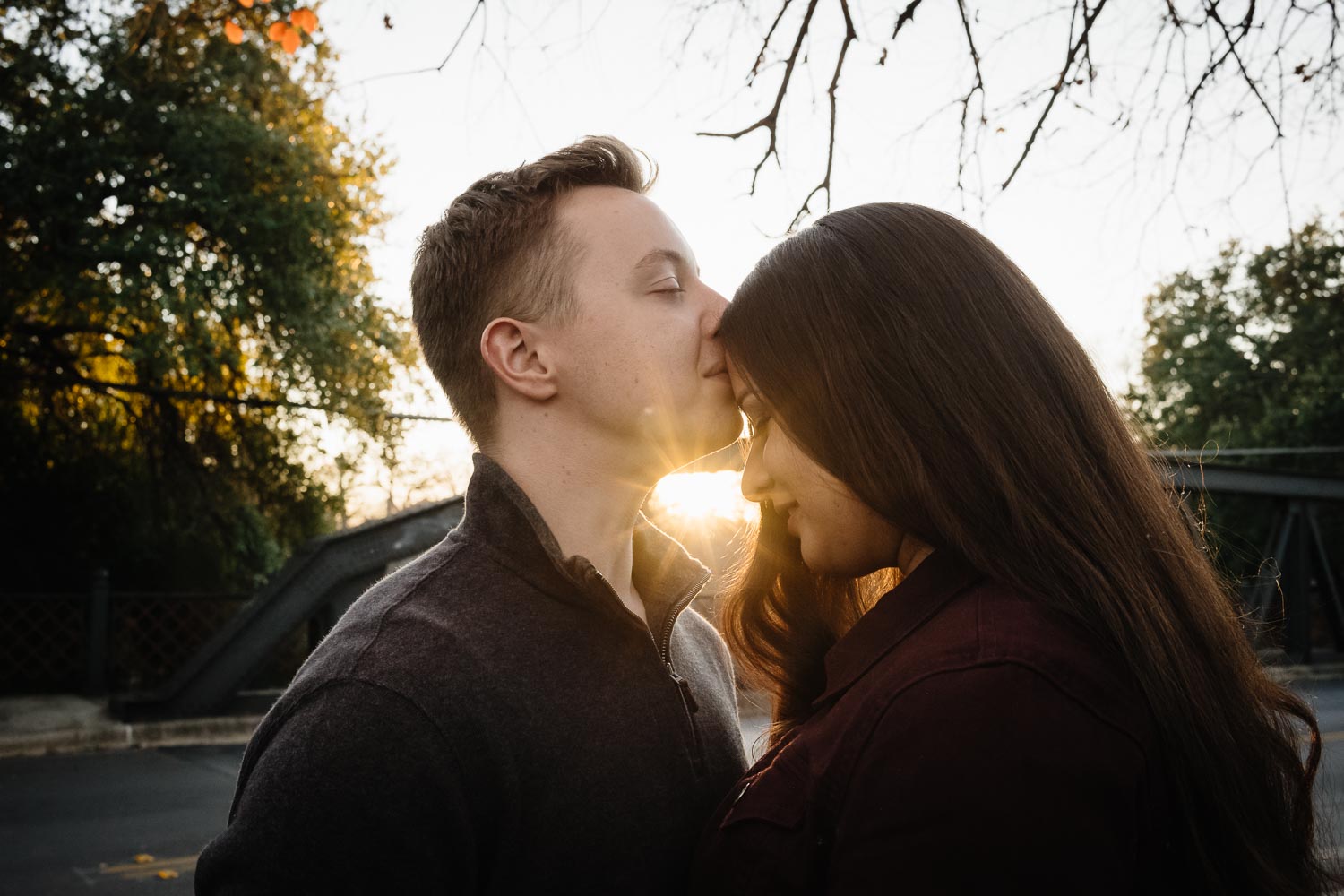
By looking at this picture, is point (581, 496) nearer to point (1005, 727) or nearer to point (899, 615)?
point (899, 615)

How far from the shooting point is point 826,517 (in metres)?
1.92

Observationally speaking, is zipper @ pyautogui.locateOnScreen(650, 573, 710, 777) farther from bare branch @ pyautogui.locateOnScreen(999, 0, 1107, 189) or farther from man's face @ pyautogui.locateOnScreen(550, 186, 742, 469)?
bare branch @ pyautogui.locateOnScreen(999, 0, 1107, 189)

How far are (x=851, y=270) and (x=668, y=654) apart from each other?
922 mm

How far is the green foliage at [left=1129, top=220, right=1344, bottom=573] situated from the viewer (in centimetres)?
2103

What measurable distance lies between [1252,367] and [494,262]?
85.0 feet

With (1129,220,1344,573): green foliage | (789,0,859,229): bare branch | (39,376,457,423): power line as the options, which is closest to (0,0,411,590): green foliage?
(39,376,457,423): power line

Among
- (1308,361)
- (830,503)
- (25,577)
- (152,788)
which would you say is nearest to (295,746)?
(830,503)

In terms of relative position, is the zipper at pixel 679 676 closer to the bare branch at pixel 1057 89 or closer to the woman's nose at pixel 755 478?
the woman's nose at pixel 755 478

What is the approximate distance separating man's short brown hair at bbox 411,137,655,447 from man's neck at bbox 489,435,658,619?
177 millimetres

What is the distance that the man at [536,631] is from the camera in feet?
5.03

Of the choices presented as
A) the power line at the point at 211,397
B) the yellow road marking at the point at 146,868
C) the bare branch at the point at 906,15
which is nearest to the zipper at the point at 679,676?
the bare branch at the point at 906,15

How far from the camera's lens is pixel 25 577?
42.3 ft

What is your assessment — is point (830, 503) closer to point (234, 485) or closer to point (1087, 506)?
point (1087, 506)

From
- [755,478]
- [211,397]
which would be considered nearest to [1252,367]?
[211,397]
